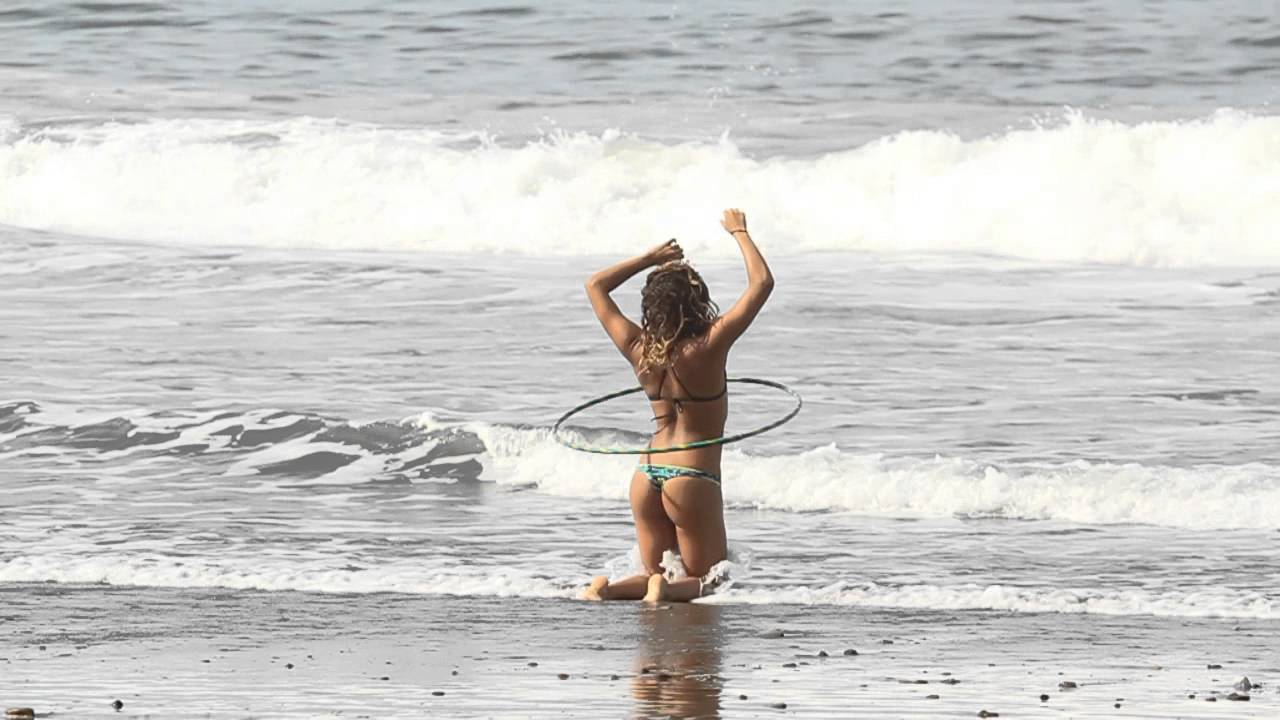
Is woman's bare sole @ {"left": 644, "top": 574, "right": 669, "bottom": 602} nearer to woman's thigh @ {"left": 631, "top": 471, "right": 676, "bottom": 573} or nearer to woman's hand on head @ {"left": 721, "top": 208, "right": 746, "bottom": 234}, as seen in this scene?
woman's thigh @ {"left": 631, "top": 471, "right": 676, "bottom": 573}

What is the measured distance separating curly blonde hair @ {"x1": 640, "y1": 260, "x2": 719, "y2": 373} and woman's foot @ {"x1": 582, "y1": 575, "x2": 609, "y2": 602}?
82cm

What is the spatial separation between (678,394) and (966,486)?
297cm

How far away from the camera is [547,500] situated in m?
10.4

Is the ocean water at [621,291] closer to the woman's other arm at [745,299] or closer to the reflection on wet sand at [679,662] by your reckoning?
the reflection on wet sand at [679,662]

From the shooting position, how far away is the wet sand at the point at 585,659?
550cm

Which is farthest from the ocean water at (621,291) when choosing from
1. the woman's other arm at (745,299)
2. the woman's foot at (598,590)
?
the woman's other arm at (745,299)

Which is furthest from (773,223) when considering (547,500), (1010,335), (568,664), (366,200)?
(568,664)

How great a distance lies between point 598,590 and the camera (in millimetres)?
7598

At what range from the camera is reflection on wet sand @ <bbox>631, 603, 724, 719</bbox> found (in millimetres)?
5445

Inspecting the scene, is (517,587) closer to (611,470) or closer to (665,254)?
(665,254)

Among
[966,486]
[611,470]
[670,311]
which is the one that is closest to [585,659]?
[670,311]

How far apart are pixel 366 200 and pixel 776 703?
18336 millimetres

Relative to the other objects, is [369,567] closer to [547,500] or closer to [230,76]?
[547,500]

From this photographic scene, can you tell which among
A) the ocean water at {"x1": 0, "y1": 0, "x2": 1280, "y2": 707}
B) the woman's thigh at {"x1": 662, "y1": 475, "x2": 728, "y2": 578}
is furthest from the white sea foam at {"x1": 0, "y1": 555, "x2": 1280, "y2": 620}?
the woman's thigh at {"x1": 662, "y1": 475, "x2": 728, "y2": 578}
